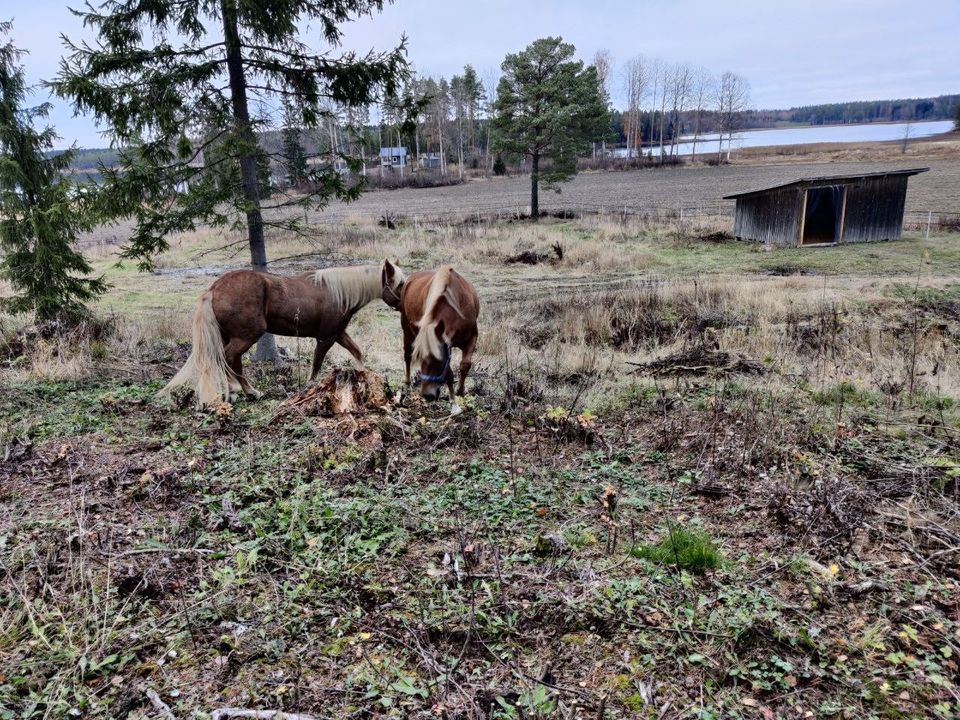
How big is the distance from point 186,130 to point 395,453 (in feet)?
19.5

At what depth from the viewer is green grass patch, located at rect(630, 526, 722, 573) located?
11.1 ft

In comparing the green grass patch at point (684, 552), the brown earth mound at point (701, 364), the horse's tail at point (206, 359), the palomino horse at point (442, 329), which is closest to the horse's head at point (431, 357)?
the palomino horse at point (442, 329)

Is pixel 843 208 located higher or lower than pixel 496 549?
higher

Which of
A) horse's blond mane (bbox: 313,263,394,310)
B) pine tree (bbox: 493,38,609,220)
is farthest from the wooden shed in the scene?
horse's blond mane (bbox: 313,263,394,310)

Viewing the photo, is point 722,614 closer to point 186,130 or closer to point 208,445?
point 208,445

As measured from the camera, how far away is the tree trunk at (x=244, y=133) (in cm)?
760

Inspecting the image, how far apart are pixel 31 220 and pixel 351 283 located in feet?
21.3

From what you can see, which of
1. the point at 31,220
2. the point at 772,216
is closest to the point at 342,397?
the point at 31,220

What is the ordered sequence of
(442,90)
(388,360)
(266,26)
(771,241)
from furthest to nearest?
(442,90) < (771,241) < (388,360) < (266,26)

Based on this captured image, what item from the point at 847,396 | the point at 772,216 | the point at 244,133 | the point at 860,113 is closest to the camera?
the point at 847,396

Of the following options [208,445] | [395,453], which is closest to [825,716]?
[395,453]

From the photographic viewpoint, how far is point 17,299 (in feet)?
33.5

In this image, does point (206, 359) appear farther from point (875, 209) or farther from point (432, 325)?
point (875, 209)

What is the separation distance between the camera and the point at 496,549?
358 centimetres
